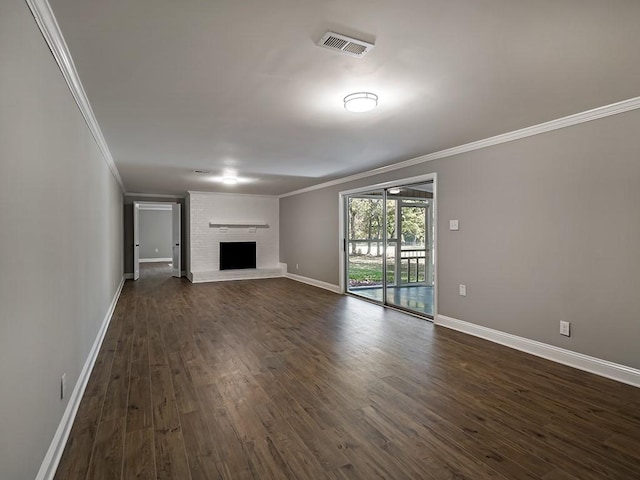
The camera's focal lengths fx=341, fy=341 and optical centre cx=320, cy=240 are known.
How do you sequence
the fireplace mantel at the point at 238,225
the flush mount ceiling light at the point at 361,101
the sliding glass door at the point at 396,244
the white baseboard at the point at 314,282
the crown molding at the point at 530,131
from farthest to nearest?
1. the fireplace mantel at the point at 238,225
2. the white baseboard at the point at 314,282
3. the sliding glass door at the point at 396,244
4. the crown molding at the point at 530,131
5. the flush mount ceiling light at the point at 361,101

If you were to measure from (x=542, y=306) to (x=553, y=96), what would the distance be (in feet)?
6.62

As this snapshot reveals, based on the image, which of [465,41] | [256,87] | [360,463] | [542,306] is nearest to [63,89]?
[256,87]

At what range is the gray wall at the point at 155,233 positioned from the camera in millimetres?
13148

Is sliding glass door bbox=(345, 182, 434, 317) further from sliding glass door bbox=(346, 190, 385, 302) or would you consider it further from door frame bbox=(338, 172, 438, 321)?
door frame bbox=(338, 172, 438, 321)

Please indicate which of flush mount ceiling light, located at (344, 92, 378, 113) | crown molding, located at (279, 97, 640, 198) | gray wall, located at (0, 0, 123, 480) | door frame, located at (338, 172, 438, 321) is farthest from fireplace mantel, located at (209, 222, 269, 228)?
flush mount ceiling light, located at (344, 92, 378, 113)

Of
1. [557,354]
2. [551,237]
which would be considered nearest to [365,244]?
[551,237]

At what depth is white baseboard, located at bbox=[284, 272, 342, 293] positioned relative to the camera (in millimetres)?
7194

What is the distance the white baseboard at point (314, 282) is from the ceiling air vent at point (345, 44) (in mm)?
5432

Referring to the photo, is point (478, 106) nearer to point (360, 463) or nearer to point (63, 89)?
point (360, 463)

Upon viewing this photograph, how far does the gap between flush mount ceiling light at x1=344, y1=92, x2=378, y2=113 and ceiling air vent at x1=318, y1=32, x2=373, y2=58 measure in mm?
598

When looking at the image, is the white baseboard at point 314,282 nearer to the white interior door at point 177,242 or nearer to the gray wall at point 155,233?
the white interior door at point 177,242

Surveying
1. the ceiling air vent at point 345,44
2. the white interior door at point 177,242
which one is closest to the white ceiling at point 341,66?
the ceiling air vent at point 345,44

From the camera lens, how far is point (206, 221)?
9039 mm

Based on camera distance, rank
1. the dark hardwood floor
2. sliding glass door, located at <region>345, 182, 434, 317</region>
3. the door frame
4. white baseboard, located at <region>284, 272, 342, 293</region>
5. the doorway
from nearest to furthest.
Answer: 1. the dark hardwood floor
2. the door frame
3. sliding glass door, located at <region>345, 182, 434, 317</region>
4. white baseboard, located at <region>284, 272, 342, 293</region>
5. the doorway
